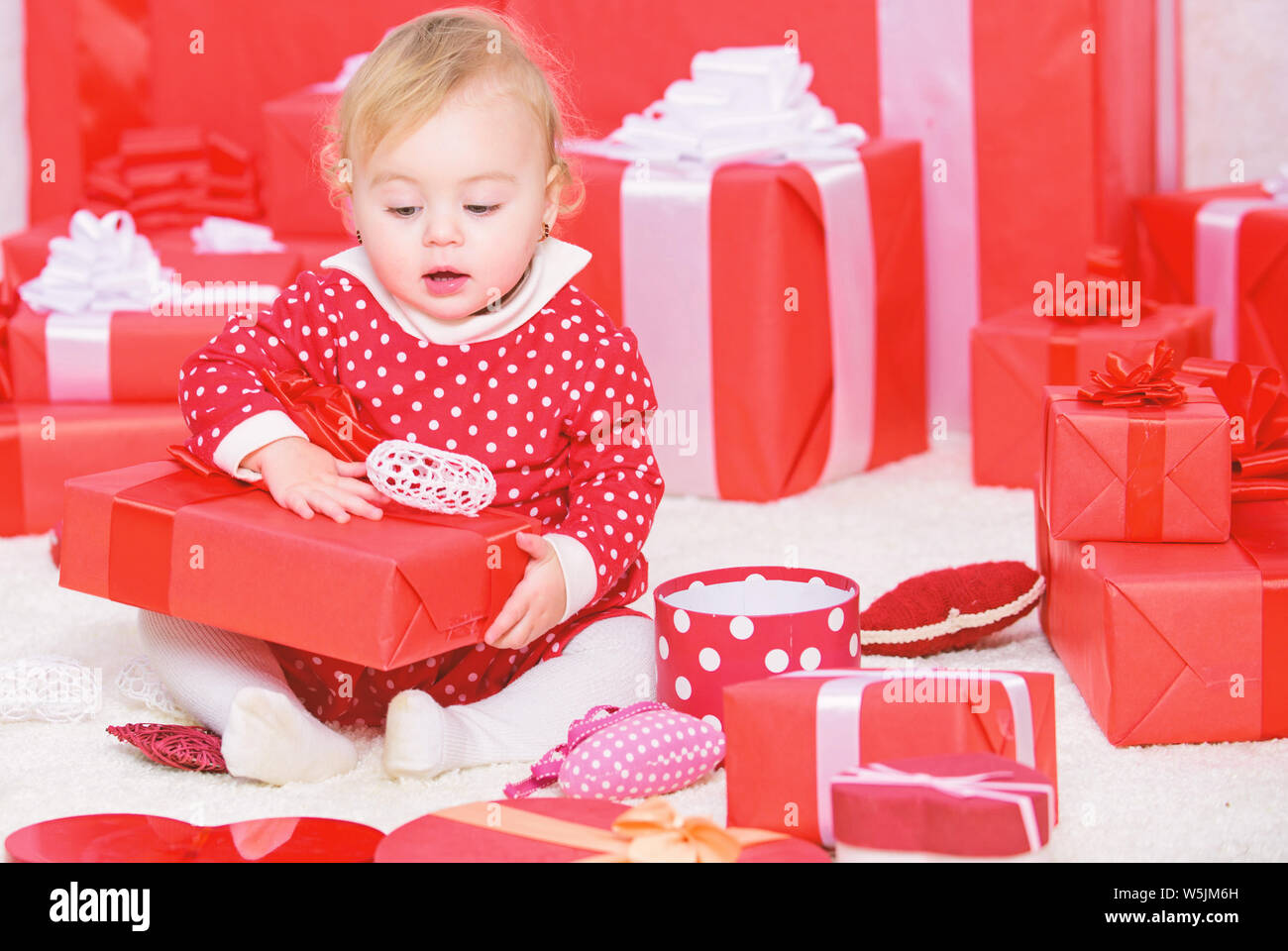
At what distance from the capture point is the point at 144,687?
136cm

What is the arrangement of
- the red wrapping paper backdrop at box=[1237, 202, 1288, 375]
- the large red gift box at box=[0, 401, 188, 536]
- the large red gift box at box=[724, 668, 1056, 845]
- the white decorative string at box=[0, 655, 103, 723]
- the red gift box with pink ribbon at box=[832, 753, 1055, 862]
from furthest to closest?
the red wrapping paper backdrop at box=[1237, 202, 1288, 375], the large red gift box at box=[0, 401, 188, 536], the white decorative string at box=[0, 655, 103, 723], the large red gift box at box=[724, 668, 1056, 845], the red gift box with pink ribbon at box=[832, 753, 1055, 862]

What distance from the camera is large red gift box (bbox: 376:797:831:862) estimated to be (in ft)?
3.03

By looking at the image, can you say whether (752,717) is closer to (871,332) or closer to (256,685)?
(256,685)

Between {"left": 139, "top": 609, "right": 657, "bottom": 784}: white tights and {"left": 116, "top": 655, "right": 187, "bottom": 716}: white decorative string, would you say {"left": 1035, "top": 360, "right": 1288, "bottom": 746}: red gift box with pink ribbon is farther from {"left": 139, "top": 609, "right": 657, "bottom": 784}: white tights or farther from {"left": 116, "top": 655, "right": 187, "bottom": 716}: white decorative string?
{"left": 116, "top": 655, "right": 187, "bottom": 716}: white decorative string

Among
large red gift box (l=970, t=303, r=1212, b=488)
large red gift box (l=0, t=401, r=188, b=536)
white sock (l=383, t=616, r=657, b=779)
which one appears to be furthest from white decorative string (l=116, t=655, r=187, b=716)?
large red gift box (l=970, t=303, r=1212, b=488)

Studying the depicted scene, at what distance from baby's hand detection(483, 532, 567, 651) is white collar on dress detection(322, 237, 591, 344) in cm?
22

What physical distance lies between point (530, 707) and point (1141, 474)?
52cm

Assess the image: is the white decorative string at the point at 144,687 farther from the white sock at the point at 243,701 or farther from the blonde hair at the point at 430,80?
the blonde hair at the point at 430,80

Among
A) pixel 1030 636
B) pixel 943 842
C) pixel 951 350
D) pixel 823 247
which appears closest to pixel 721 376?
pixel 823 247

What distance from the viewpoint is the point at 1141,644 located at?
3.93ft

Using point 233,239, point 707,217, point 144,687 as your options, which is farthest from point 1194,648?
point 233,239

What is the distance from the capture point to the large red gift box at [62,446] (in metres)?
1.88
